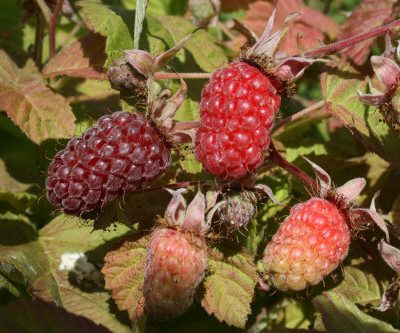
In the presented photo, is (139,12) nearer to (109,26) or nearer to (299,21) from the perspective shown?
(109,26)

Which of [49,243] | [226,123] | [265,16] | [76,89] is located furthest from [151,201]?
[265,16]

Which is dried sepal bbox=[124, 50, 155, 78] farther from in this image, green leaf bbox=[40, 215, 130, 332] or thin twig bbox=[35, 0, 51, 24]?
thin twig bbox=[35, 0, 51, 24]

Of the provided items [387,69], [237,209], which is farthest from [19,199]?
[387,69]

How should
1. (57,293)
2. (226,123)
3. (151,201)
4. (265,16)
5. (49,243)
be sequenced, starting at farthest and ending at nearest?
(265,16) → (49,243) → (57,293) → (151,201) → (226,123)

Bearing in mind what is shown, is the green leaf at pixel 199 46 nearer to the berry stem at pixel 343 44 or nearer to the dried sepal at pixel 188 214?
the berry stem at pixel 343 44

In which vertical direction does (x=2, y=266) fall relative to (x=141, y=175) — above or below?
below

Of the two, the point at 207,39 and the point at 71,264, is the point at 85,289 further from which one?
the point at 207,39

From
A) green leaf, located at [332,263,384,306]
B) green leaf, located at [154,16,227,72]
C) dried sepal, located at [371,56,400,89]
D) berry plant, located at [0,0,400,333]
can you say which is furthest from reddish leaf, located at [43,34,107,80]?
green leaf, located at [332,263,384,306]
